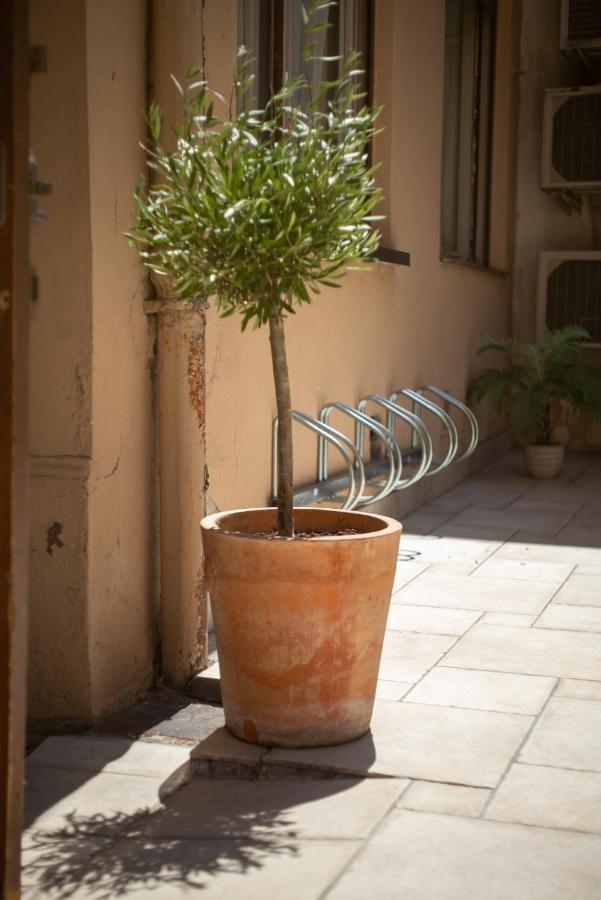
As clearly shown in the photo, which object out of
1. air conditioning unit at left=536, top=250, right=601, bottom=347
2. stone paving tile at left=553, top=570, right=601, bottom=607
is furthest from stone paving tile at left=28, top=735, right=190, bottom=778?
air conditioning unit at left=536, top=250, right=601, bottom=347

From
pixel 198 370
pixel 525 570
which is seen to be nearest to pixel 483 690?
pixel 198 370

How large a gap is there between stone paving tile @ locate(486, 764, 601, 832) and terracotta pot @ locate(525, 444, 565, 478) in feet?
17.0

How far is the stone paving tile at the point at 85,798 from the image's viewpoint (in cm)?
274

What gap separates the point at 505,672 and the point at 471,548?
6.74 ft

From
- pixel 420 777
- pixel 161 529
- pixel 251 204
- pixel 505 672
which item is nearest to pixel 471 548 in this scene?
pixel 505 672

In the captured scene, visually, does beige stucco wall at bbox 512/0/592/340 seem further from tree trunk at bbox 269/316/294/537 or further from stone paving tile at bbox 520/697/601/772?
tree trunk at bbox 269/316/294/537

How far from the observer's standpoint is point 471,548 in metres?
5.88

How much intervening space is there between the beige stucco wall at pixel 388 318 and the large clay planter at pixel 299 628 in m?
1.10

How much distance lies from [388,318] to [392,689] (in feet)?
10.5

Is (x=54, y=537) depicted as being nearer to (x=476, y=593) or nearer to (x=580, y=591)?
(x=476, y=593)

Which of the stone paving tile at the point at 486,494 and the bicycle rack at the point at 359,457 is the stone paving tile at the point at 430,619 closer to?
the bicycle rack at the point at 359,457

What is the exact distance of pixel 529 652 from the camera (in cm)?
407

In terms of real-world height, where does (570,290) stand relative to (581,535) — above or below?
above

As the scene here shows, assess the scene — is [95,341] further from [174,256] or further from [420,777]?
[420,777]
